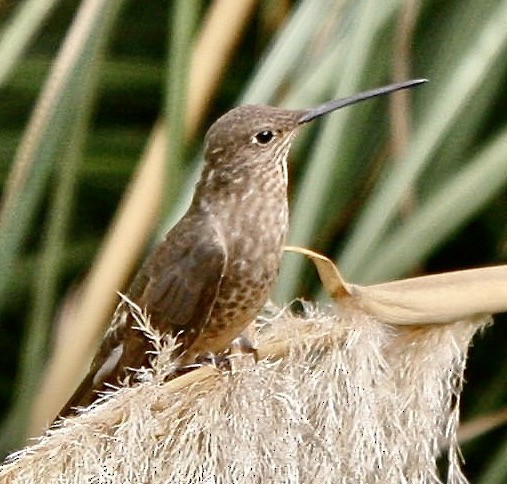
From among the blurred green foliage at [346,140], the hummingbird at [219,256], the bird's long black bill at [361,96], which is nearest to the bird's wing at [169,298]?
the hummingbird at [219,256]

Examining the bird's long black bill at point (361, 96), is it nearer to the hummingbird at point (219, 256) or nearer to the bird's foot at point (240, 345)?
the hummingbird at point (219, 256)

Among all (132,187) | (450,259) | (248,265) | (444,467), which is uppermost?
(132,187)

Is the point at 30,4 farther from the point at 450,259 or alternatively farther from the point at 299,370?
the point at 450,259

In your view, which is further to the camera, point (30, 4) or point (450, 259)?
point (450, 259)

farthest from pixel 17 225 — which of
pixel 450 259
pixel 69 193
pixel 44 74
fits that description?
pixel 450 259

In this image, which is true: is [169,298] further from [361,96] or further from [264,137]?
[361,96]

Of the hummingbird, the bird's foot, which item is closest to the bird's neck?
the hummingbird
